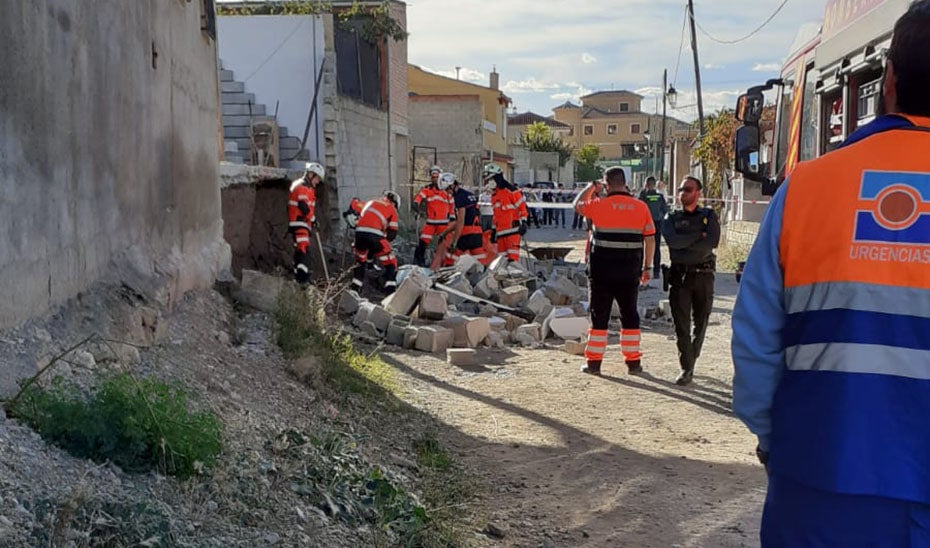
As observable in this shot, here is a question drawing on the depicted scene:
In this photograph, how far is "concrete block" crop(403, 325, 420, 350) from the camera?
30.5 feet

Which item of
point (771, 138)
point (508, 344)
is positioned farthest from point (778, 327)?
point (508, 344)

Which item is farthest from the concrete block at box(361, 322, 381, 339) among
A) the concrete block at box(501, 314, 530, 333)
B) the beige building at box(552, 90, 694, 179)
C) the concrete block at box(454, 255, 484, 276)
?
the beige building at box(552, 90, 694, 179)

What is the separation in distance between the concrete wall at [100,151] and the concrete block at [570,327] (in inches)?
161

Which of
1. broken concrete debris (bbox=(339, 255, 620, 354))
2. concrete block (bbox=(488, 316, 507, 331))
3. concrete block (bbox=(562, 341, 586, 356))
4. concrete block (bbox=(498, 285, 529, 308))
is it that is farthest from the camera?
concrete block (bbox=(498, 285, 529, 308))

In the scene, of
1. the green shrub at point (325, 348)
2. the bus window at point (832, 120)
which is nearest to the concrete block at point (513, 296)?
the green shrub at point (325, 348)

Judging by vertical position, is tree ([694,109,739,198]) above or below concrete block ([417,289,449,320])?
above

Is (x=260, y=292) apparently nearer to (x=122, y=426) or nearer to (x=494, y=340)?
(x=494, y=340)

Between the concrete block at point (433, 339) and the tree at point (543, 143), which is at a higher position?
the tree at point (543, 143)

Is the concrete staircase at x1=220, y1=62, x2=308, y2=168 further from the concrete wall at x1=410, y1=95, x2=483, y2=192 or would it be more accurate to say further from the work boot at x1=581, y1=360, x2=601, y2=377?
the concrete wall at x1=410, y1=95, x2=483, y2=192

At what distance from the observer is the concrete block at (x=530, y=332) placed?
995 cm

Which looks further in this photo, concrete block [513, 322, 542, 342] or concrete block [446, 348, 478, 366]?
concrete block [513, 322, 542, 342]

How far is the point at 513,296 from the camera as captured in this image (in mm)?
11305

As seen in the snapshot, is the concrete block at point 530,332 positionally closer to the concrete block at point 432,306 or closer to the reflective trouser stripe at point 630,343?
the concrete block at point 432,306

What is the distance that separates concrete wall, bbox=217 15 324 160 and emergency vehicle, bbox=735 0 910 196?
1091 cm
